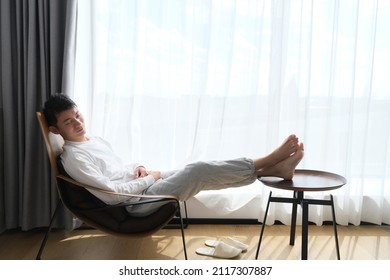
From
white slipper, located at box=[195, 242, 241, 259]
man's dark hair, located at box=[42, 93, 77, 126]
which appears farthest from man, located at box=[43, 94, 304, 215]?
white slipper, located at box=[195, 242, 241, 259]

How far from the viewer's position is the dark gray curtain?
257cm

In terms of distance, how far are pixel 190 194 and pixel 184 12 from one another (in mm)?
1279

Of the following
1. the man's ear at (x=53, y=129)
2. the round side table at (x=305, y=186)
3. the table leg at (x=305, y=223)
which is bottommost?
the table leg at (x=305, y=223)

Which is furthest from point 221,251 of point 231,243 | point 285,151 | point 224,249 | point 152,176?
point 285,151

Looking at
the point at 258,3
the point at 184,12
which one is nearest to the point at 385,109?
the point at 258,3

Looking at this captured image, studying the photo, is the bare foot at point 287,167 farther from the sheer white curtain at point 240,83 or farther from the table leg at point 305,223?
the sheer white curtain at point 240,83

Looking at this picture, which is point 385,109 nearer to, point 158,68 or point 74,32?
point 158,68

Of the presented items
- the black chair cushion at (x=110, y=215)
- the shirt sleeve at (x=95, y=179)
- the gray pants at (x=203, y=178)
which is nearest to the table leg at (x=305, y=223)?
the gray pants at (x=203, y=178)

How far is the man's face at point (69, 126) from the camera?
226 cm

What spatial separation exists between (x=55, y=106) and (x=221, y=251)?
129 cm

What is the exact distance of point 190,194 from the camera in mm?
2205

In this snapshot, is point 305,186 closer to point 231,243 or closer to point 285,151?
point 285,151

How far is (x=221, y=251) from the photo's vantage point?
238cm

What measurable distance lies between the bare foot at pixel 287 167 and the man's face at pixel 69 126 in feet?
3.70
